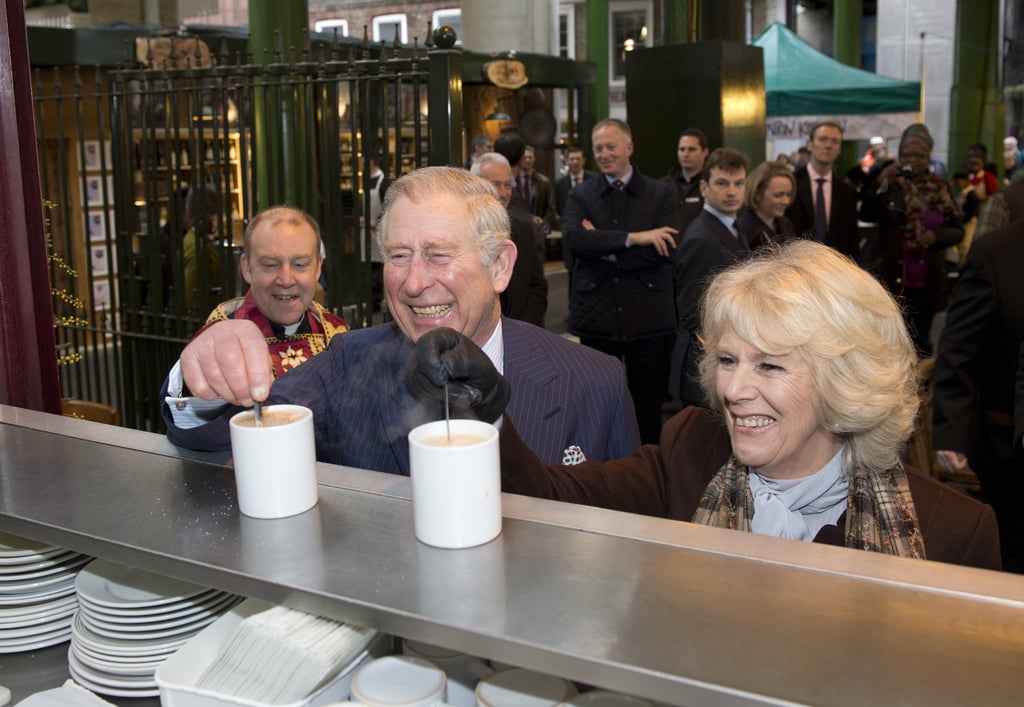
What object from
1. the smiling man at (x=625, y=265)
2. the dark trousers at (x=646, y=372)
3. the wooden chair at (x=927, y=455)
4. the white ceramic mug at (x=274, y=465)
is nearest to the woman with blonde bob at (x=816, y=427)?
the white ceramic mug at (x=274, y=465)

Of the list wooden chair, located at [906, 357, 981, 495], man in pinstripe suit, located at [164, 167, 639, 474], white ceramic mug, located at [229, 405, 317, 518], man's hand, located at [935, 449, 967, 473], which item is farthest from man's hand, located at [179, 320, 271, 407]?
wooden chair, located at [906, 357, 981, 495]

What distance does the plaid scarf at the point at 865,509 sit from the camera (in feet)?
6.13

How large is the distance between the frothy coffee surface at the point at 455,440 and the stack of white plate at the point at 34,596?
809 millimetres

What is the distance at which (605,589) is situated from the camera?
1265 mm

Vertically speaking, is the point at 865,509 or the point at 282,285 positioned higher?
the point at 282,285

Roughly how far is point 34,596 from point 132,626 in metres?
0.31

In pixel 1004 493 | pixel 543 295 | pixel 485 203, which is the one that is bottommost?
pixel 1004 493

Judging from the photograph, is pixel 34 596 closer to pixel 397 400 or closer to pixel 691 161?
pixel 397 400

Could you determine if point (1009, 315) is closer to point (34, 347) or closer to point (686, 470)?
point (686, 470)

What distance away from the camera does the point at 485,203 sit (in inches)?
88.9

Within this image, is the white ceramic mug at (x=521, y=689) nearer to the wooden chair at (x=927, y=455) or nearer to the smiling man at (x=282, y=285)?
the smiling man at (x=282, y=285)

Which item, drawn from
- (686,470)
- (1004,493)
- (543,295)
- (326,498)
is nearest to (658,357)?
(543,295)

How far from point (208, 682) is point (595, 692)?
0.51m

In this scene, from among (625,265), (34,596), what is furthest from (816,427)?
(625,265)
